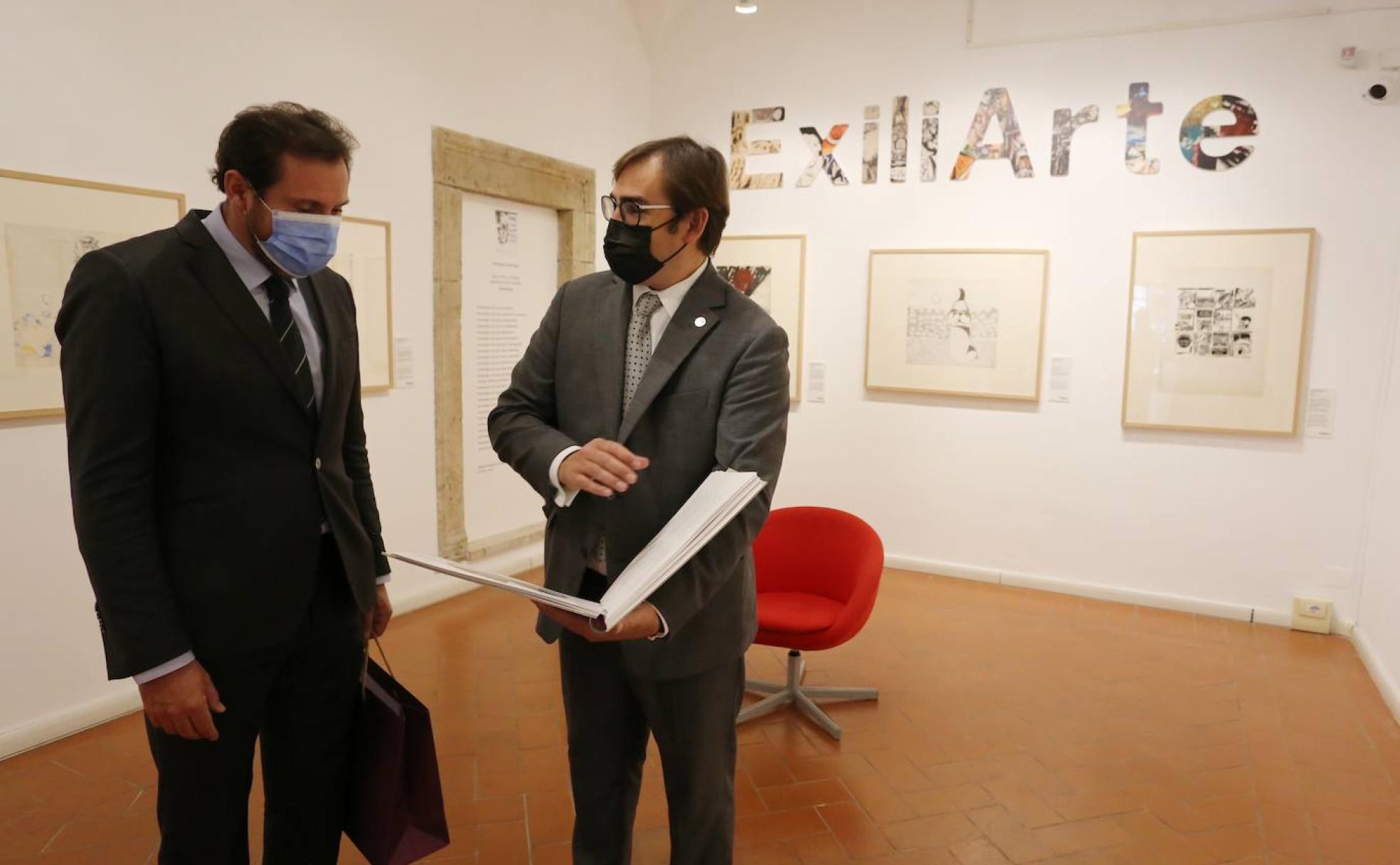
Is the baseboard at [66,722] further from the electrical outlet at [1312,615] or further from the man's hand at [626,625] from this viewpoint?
the electrical outlet at [1312,615]

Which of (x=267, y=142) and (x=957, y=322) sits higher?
(x=267, y=142)

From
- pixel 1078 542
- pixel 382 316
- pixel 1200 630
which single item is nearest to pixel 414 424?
pixel 382 316

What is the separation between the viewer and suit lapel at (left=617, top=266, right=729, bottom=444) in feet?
6.05

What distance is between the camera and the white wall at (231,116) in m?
3.24

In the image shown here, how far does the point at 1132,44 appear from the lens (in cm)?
516

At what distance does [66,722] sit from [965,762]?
3494 mm

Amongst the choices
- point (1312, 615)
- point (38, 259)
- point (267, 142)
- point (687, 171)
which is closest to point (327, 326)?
point (267, 142)

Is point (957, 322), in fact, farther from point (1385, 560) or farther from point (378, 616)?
point (378, 616)

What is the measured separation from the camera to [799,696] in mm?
3740

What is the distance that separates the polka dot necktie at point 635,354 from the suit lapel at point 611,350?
0.05 ft

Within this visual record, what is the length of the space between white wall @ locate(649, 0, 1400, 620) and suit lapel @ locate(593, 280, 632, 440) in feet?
14.1

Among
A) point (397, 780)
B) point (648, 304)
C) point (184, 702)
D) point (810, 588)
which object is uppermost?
point (648, 304)

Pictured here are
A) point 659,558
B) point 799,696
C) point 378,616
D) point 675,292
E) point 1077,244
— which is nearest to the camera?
point 659,558

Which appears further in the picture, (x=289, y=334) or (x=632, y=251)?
(x=632, y=251)
